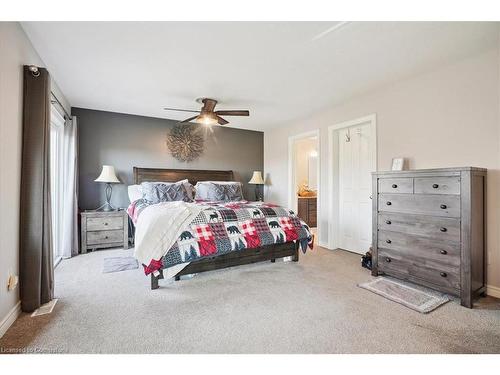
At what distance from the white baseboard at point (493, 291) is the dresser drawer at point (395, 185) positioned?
1.15 meters

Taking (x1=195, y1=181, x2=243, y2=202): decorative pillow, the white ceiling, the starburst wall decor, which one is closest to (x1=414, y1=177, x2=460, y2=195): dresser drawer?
the white ceiling

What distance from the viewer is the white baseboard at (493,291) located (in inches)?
93.0

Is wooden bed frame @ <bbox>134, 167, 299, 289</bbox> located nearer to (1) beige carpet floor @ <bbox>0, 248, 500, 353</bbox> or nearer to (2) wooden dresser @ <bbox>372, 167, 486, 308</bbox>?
(1) beige carpet floor @ <bbox>0, 248, 500, 353</bbox>

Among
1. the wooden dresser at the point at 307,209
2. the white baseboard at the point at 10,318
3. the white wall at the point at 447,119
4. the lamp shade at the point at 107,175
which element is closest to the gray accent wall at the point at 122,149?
the lamp shade at the point at 107,175

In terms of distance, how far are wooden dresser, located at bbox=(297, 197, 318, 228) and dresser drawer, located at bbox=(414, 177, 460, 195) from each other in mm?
3639

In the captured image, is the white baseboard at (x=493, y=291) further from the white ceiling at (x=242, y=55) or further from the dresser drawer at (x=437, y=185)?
the white ceiling at (x=242, y=55)

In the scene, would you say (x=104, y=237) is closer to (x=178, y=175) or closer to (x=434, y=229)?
(x=178, y=175)

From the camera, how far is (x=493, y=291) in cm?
239

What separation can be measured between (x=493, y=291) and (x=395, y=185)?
132 cm

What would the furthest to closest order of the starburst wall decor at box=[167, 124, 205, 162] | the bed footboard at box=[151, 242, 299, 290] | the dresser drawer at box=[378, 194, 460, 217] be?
the starburst wall decor at box=[167, 124, 205, 162] → the bed footboard at box=[151, 242, 299, 290] → the dresser drawer at box=[378, 194, 460, 217]

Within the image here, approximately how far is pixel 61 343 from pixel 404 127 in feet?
13.0

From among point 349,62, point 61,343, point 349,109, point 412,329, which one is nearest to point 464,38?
point 349,62

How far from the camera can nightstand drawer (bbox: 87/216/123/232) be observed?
3905mm

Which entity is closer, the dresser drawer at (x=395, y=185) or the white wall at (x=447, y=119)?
the white wall at (x=447, y=119)
